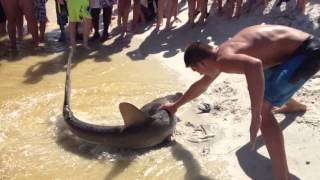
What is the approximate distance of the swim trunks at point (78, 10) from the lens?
27.4 ft

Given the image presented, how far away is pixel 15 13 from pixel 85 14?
1232 millimetres

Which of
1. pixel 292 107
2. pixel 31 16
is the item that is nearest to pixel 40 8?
pixel 31 16

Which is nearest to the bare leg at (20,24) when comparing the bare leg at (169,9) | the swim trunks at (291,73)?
the bare leg at (169,9)

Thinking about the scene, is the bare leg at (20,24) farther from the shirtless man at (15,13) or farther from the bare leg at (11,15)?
the bare leg at (11,15)

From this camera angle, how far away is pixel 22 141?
564 cm

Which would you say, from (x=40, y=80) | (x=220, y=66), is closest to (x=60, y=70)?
(x=40, y=80)

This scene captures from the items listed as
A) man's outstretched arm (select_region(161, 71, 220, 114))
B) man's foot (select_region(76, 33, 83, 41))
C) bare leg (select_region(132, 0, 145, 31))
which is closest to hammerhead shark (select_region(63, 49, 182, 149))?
man's outstretched arm (select_region(161, 71, 220, 114))

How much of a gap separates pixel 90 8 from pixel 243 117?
4048 millimetres

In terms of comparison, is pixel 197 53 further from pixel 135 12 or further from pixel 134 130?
pixel 135 12

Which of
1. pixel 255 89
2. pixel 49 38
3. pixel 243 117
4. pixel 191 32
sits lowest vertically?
pixel 49 38

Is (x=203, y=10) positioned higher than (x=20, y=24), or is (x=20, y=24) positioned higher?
(x=203, y=10)

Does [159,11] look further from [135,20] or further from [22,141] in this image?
[22,141]

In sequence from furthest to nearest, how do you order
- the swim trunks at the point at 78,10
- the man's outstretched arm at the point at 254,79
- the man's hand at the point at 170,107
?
the swim trunks at the point at 78,10, the man's hand at the point at 170,107, the man's outstretched arm at the point at 254,79

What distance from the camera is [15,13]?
885cm
